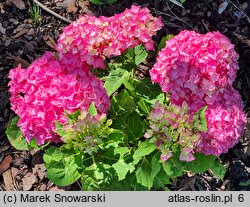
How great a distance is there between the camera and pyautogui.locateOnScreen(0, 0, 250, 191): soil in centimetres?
284

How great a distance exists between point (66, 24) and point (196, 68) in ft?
4.27

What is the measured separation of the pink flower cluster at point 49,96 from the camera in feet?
6.86

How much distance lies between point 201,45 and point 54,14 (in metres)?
1.35

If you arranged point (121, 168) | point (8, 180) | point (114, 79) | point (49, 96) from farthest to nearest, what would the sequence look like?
1. point (8, 180)
2. point (114, 79)
3. point (121, 168)
4. point (49, 96)

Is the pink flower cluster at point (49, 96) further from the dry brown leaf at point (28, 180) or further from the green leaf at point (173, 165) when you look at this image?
the dry brown leaf at point (28, 180)

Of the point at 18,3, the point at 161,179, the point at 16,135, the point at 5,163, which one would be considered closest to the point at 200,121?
the point at 161,179

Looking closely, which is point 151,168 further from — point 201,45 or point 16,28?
point 16,28

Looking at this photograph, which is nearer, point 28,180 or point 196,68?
point 196,68

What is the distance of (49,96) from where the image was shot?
2.09 metres

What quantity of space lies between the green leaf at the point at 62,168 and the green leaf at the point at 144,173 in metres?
0.30

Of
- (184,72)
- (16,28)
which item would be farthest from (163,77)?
(16,28)

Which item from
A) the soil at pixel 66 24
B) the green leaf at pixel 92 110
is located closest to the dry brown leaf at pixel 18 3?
the soil at pixel 66 24

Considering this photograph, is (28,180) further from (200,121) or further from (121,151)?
(200,121)

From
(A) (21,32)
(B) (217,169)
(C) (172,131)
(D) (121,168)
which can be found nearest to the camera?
(C) (172,131)
